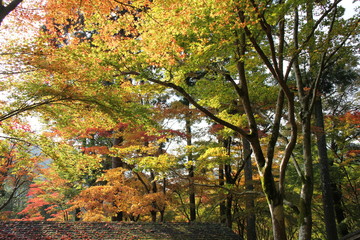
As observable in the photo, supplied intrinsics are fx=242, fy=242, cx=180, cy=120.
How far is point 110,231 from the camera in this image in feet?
24.5

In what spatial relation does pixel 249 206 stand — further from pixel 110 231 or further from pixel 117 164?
pixel 117 164

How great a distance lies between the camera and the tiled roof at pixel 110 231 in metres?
6.75

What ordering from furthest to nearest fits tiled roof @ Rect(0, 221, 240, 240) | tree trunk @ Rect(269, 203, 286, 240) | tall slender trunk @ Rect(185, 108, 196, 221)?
tall slender trunk @ Rect(185, 108, 196, 221) → tiled roof @ Rect(0, 221, 240, 240) → tree trunk @ Rect(269, 203, 286, 240)

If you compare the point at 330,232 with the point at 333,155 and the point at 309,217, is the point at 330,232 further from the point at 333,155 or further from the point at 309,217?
the point at 333,155

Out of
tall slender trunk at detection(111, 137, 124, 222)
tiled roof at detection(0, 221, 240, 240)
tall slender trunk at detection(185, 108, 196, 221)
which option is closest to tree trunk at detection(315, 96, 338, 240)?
tiled roof at detection(0, 221, 240, 240)

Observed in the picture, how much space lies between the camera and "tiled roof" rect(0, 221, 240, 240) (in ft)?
22.1

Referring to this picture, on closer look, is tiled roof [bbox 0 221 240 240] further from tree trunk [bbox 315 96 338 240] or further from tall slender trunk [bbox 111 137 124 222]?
tree trunk [bbox 315 96 338 240]

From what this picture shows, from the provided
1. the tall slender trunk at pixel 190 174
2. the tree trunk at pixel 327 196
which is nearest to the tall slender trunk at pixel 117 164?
the tall slender trunk at pixel 190 174

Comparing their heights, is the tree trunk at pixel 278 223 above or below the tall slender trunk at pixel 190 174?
below

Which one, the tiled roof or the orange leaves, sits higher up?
the orange leaves

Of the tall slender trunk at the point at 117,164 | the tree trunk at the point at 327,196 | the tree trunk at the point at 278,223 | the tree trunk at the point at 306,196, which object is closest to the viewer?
the tree trunk at the point at 278,223

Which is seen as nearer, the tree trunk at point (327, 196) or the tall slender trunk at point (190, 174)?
the tree trunk at point (327, 196)

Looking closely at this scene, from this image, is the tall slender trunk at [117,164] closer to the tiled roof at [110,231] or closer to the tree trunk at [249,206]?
the tiled roof at [110,231]

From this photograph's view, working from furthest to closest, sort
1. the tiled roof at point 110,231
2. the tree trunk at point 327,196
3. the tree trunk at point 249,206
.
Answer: the tree trunk at point 249,206 → the tree trunk at point 327,196 → the tiled roof at point 110,231
